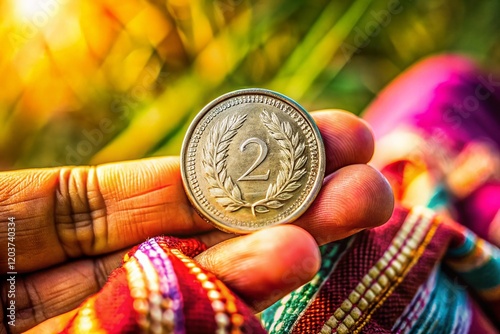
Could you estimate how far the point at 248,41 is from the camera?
285 cm

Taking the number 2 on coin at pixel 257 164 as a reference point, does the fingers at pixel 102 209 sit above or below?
below

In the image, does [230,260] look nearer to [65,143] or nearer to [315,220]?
[315,220]

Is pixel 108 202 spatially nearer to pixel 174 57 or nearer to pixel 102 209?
pixel 102 209

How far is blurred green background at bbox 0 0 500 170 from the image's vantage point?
2658 mm

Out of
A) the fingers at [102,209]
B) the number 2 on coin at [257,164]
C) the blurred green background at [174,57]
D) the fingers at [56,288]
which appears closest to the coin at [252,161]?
the number 2 on coin at [257,164]

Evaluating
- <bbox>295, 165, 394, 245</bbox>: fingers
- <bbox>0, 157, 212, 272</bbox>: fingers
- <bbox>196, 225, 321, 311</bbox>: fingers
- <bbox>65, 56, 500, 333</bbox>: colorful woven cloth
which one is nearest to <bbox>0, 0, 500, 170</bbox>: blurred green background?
<bbox>65, 56, 500, 333</bbox>: colorful woven cloth

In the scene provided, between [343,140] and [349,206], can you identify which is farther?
[343,140]

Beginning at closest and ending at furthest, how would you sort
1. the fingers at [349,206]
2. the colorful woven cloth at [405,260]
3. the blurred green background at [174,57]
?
the colorful woven cloth at [405,260] < the fingers at [349,206] < the blurred green background at [174,57]

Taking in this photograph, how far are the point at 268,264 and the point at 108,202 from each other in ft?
2.15

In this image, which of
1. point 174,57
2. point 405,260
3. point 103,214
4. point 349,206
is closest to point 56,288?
point 103,214

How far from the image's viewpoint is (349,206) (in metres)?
1.32

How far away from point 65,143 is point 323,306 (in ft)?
6.11

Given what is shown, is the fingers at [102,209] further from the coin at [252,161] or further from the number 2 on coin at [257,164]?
the number 2 on coin at [257,164]

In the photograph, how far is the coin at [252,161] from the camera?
1411 mm
